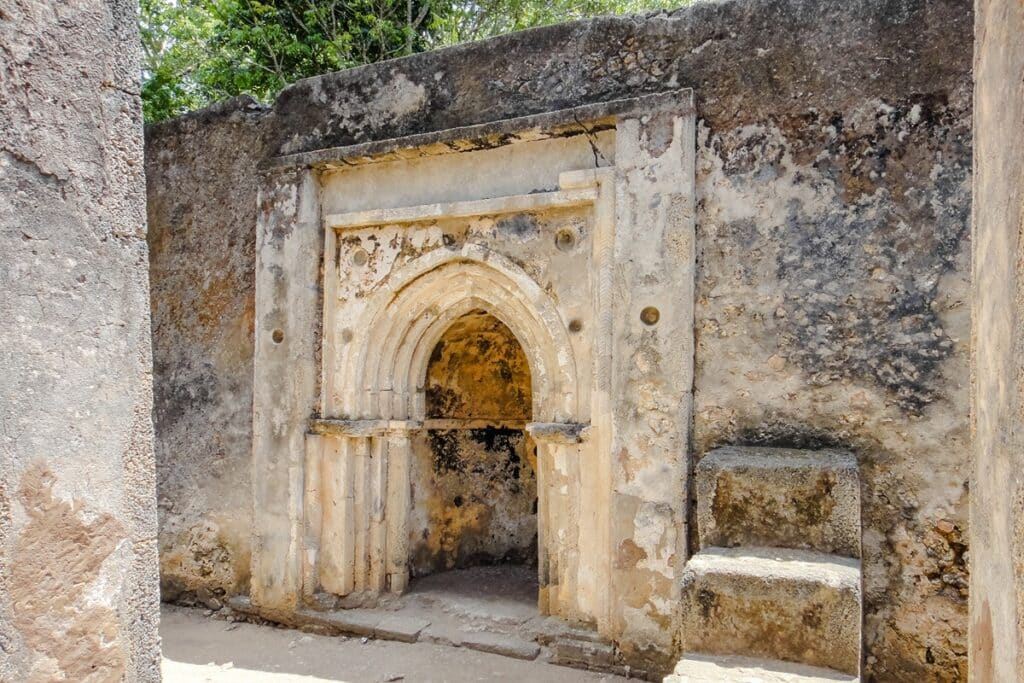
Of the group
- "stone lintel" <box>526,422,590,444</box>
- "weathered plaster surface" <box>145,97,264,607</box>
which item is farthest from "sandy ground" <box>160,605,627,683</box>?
"stone lintel" <box>526,422,590,444</box>

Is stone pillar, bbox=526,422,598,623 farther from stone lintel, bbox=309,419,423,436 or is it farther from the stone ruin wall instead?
stone lintel, bbox=309,419,423,436

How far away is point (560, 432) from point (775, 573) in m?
1.81

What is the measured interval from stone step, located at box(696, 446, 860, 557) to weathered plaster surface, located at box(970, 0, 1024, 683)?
68.2 inches

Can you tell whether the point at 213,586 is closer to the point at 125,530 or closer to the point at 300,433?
the point at 300,433

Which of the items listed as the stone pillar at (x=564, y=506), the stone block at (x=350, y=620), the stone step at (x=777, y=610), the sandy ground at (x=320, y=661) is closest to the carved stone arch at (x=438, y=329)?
the stone pillar at (x=564, y=506)

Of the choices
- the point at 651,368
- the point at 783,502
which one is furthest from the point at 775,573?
the point at 651,368

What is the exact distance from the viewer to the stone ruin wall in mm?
3844

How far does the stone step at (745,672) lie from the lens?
9.16 ft

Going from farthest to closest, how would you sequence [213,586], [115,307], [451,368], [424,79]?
[451,368], [213,586], [424,79], [115,307]

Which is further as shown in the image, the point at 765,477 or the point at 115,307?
the point at 765,477

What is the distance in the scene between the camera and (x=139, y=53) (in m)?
1.75

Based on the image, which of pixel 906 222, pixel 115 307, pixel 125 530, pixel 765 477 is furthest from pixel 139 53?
pixel 906 222

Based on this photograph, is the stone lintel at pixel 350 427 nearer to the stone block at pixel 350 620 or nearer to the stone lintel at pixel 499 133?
the stone block at pixel 350 620

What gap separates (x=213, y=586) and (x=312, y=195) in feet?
10.1
